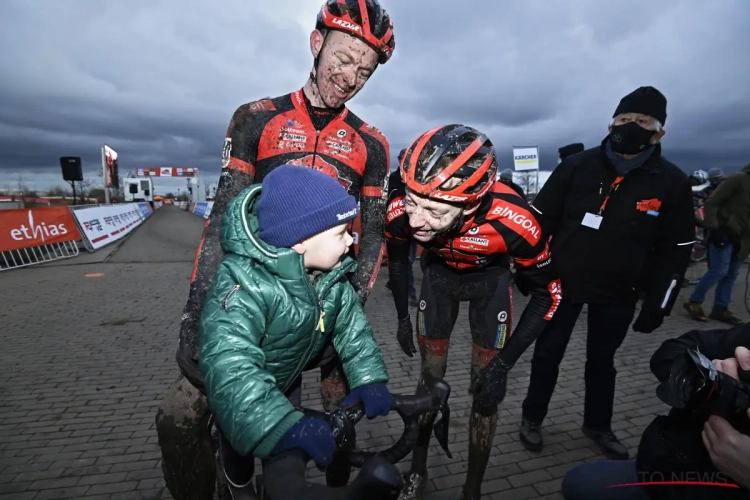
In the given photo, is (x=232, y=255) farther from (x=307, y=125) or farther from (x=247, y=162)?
(x=307, y=125)

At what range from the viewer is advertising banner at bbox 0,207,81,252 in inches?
402

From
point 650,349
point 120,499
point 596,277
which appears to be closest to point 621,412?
point 596,277

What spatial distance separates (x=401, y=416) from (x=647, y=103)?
2.95 m

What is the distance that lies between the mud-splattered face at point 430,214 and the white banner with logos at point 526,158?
1689cm

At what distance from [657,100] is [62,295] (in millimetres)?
9870

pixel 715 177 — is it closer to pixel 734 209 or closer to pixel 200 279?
pixel 734 209

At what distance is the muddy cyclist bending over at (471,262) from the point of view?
2189mm

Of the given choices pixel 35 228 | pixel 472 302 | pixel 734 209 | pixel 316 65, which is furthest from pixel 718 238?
pixel 35 228

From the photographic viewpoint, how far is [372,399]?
5.48 ft

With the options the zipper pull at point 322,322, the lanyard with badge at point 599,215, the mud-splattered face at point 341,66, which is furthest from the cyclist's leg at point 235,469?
the lanyard with badge at point 599,215

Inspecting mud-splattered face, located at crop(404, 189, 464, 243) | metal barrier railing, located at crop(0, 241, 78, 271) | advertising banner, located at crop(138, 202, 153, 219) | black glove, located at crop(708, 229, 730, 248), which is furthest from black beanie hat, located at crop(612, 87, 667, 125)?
advertising banner, located at crop(138, 202, 153, 219)

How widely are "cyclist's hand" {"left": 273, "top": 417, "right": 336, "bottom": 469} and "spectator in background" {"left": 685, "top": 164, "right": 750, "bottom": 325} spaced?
24.7 feet

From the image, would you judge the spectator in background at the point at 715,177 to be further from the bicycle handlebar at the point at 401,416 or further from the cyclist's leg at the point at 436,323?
the bicycle handlebar at the point at 401,416

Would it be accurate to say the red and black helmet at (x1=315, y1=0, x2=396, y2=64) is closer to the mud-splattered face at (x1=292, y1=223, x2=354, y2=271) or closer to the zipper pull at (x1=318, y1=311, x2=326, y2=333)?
the mud-splattered face at (x1=292, y1=223, x2=354, y2=271)
